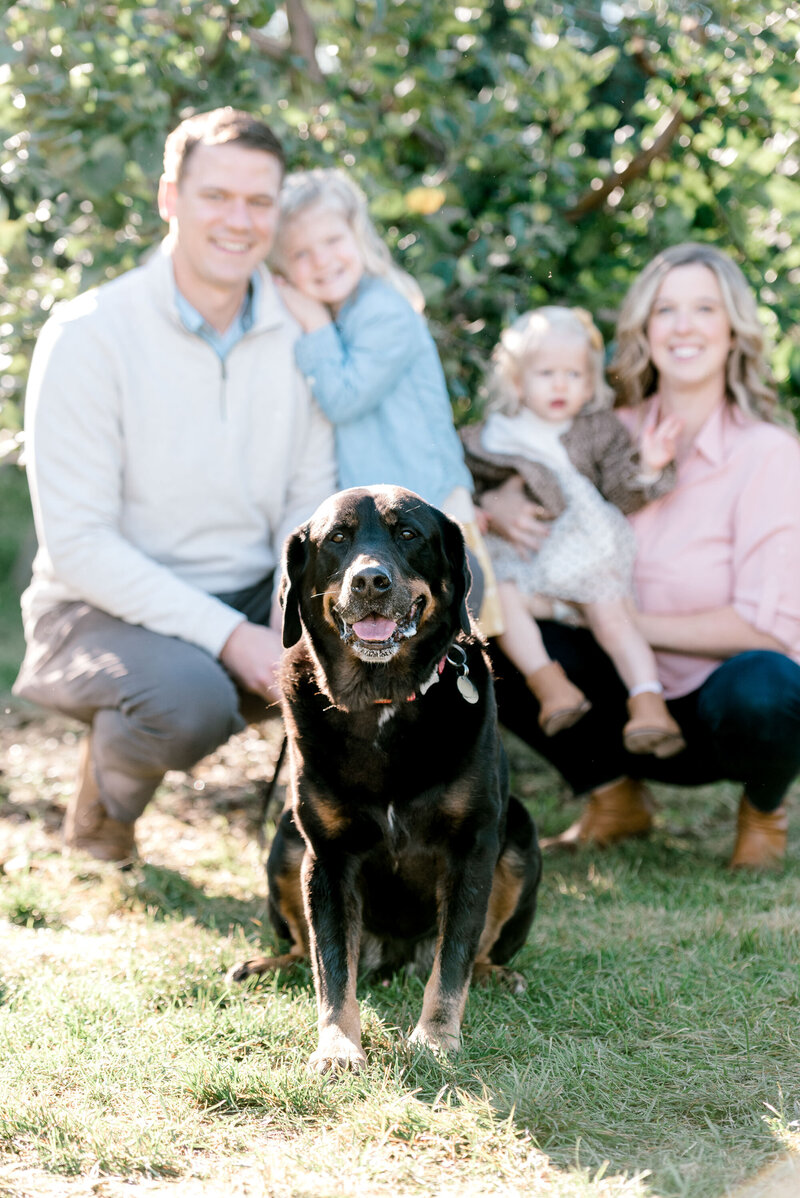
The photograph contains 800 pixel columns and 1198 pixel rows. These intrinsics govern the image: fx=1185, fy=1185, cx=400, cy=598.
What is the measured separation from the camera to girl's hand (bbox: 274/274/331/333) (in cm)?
398

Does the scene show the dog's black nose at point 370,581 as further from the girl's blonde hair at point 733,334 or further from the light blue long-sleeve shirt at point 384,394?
the girl's blonde hair at point 733,334

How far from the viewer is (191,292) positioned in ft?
12.8

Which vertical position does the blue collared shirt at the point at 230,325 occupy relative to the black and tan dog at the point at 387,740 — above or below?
above

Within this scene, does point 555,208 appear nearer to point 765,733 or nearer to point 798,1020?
point 765,733

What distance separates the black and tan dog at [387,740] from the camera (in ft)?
8.29

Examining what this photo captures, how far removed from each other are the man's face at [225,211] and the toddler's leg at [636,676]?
163cm

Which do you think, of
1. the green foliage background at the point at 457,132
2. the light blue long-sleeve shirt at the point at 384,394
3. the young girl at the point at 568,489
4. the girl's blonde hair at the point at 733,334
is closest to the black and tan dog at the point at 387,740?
the light blue long-sleeve shirt at the point at 384,394

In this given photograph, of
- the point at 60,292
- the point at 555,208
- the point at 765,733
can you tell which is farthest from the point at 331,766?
the point at 555,208

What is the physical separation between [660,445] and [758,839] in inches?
53.6

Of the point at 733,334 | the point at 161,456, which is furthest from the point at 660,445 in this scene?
the point at 161,456

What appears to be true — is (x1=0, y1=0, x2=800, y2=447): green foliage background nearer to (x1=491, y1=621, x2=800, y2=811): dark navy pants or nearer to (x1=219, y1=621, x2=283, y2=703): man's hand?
(x1=491, y1=621, x2=800, y2=811): dark navy pants

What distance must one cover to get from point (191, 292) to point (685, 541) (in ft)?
6.12

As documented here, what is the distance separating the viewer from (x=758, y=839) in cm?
394

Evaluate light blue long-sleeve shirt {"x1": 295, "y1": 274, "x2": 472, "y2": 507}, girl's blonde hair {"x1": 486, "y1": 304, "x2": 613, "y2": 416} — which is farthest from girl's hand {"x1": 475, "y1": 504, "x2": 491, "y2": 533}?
girl's blonde hair {"x1": 486, "y1": 304, "x2": 613, "y2": 416}
